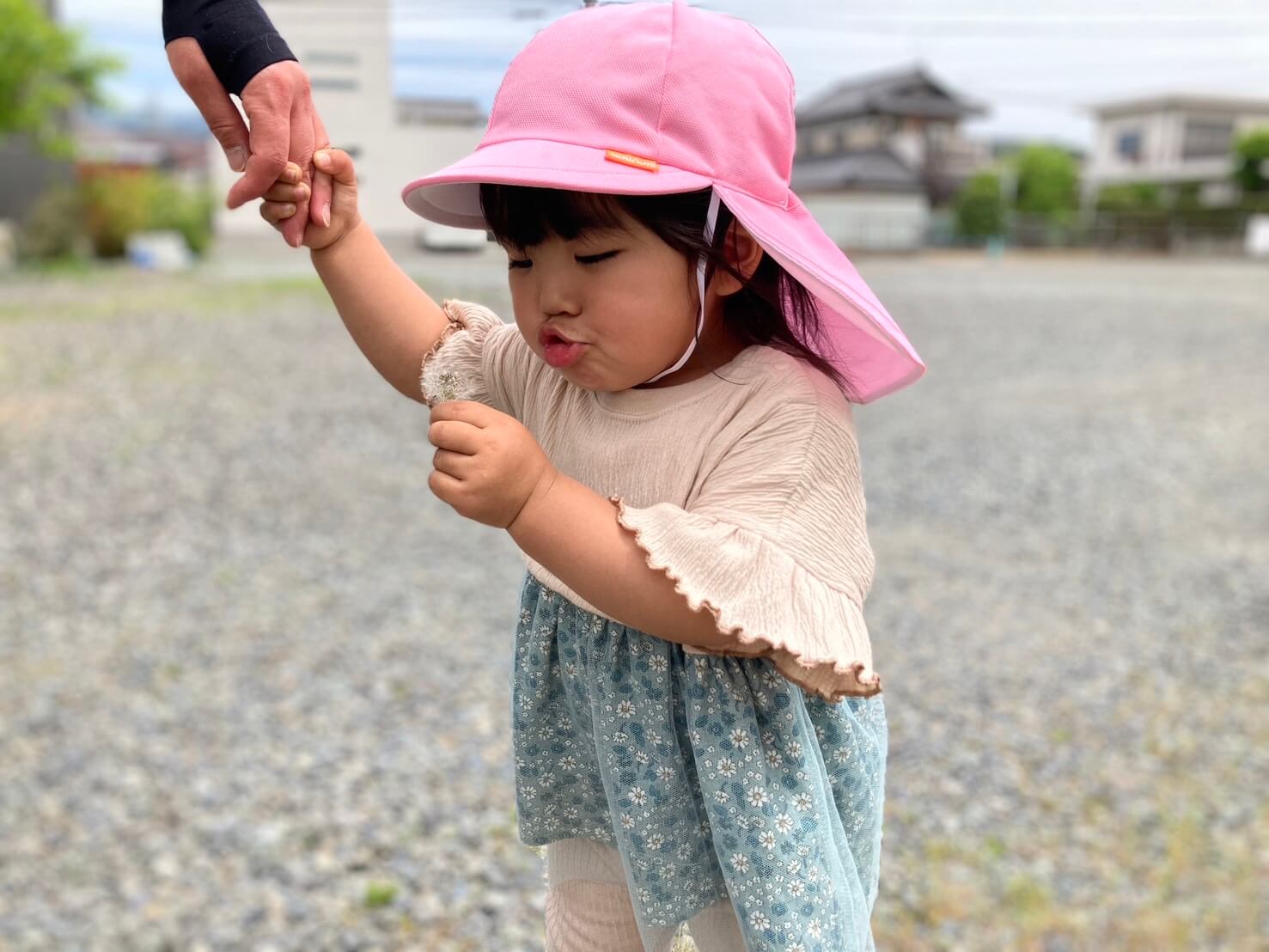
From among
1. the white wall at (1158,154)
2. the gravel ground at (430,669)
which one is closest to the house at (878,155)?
the gravel ground at (430,669)

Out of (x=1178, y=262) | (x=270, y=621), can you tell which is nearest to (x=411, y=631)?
(x=270, y=621)

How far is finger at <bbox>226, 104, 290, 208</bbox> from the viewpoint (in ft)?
1.97

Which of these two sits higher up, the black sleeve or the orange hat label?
the black sleeve

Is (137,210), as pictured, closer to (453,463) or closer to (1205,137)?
(453,463)

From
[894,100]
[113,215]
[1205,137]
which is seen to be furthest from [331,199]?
[1205,137]

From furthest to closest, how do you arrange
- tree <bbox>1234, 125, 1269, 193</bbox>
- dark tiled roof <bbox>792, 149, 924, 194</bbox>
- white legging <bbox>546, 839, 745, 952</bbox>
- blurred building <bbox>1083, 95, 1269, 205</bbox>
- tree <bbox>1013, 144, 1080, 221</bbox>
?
blurred building <bbox>1083, 95, 1269, 205</bbox>, tree <bbox>1013, 144, 1080, 221</bbox>, tree <bbox>1234, 125, 1269, 193</bbox>, dark tiled roof <bbox>792, 149, 924, 194</bbox>, white legging <bbox>546, 839, 745, 952</bbox>

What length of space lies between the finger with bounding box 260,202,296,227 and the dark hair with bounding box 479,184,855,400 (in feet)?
0.39

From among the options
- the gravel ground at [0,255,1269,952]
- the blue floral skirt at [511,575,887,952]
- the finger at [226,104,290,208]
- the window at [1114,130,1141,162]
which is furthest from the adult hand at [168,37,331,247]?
the window at [1114,130,1141,162]

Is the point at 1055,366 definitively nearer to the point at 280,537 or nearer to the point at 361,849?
the point at 280,537

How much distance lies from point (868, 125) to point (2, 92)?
33.1 feet

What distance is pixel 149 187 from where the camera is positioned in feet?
42.1

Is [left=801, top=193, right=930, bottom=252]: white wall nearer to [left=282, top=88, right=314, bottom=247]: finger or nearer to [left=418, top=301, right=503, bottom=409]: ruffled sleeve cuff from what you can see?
[left=418, top=301, right=503, bottom=409]: ruffled sleeve cuff

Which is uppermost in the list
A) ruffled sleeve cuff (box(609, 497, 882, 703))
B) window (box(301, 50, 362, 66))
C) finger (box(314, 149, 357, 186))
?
window (box(301, 50, 362, 66))

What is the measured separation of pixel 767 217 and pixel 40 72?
1362 cm
